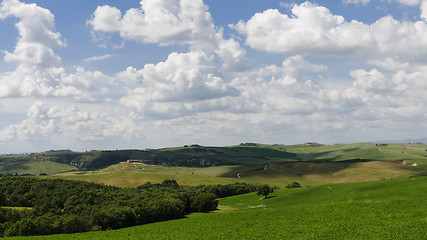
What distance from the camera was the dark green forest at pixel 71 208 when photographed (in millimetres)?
69000

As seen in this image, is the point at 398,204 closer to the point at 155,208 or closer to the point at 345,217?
the point at 345,217

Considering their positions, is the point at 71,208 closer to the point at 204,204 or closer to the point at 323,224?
the point at 204,204

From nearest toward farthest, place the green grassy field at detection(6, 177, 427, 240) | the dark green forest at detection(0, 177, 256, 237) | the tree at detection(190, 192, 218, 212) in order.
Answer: the green grassy field at detection(6, 177, 427, 240)
the dark green forest at detection(0, 177, 256, 237)
the tree at detection(190, 192, 218, 212)

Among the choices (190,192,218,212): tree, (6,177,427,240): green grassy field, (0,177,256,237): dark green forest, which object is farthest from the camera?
(190,192,218,212): tree

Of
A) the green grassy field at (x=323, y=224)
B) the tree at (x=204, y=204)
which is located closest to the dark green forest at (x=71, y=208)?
the tree at (x=204, y=204)

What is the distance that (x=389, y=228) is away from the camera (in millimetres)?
46844

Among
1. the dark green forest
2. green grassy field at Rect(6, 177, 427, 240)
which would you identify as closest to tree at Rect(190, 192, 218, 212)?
the dark green forest

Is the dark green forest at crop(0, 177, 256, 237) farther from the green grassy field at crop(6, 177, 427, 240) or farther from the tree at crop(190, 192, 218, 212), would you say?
the green grassy field at crop(6, 177, 427, 240)

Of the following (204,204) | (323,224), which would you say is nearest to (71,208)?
(204,204)

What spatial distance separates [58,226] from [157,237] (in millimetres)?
27433

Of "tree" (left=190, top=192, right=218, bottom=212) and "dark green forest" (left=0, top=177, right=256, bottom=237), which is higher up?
"dark green forest" (left=0, top=177, right=256, bottom=237)

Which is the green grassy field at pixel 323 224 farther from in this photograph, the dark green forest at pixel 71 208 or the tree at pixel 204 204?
the tree at pixel 204 204

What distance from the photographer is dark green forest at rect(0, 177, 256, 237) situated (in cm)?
6900

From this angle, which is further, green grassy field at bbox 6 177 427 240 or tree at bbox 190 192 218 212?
tree at bbox 190 192 218 212
